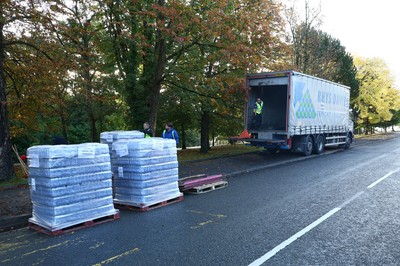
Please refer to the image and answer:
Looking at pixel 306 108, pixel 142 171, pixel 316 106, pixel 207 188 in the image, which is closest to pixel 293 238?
pixel 142 171

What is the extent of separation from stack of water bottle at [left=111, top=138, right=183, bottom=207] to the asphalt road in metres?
0.34

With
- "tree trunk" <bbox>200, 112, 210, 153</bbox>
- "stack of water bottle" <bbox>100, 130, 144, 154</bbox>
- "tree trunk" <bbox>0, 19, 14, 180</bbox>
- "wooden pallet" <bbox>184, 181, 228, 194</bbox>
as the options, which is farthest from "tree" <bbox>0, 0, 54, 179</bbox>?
"tree trunk" <bbox>200, 112, 210, 153</bbox>

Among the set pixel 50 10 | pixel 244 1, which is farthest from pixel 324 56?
pixel 50 10

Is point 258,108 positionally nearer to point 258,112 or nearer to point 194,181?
point 258,112

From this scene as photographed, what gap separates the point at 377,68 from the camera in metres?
40.1

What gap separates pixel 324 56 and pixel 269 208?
23.3 metres

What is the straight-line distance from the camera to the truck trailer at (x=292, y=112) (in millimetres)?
15151

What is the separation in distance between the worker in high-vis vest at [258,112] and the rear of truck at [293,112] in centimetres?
16

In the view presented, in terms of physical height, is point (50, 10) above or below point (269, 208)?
above

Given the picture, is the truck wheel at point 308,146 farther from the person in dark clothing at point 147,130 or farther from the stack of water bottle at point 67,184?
the stack of water bottle at point 67,184

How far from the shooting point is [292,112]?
49.4 ft

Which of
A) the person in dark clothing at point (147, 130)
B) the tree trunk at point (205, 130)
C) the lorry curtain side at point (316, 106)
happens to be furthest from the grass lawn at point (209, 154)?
Result: the lorry curtain side at point (316, 106)

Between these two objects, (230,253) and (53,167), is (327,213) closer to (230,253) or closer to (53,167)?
(230,253)

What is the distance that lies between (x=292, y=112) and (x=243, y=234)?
1047 cm
